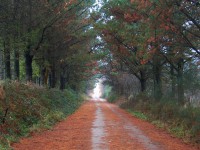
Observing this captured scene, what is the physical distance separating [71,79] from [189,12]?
33.7 meters

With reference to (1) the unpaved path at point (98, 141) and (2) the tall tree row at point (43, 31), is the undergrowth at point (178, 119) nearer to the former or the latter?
(1) the unpaved path at point (98, 141)

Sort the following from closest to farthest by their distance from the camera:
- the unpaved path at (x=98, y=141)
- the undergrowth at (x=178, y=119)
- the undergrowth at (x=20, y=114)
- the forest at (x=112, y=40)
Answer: the unpaved path at (x=98, y=141) < the undergrowth at (x=20, y=114) < the undergrowth at (x=178, y=119) < the forest at (x=112, y=40)

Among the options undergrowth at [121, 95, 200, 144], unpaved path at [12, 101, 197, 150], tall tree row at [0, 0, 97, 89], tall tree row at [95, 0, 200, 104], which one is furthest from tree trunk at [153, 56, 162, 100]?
unpaved path at [12, 101, 197, 150]

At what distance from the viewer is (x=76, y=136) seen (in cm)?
1284

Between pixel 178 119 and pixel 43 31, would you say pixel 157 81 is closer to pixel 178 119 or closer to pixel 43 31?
pixel 178 119

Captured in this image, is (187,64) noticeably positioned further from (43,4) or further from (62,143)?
(62,143)

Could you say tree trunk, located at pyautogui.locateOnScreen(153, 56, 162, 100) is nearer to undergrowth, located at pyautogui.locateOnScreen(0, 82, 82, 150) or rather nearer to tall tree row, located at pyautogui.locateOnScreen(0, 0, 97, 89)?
tall tree row, located at pyautogui.locateOnScreen(0, 0, 97, 89)

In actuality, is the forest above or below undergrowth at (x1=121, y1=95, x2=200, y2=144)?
above

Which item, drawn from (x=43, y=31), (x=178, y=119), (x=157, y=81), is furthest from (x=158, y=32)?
(x=157, y=81)

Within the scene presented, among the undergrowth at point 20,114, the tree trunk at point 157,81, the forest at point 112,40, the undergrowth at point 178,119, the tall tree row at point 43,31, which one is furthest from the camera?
the tree trunk at point 157,81

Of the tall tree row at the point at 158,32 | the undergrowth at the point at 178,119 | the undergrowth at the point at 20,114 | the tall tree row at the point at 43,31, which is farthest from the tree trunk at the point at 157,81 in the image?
the undergrowth at the point at 20,114

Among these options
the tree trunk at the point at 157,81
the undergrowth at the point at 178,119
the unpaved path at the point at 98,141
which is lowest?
the unpaved path at the point at 98,141

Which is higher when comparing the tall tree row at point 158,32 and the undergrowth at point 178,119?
the tall tree row at point 158,32

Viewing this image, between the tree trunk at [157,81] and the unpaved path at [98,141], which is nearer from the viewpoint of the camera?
the unpaved path at [98,141]
